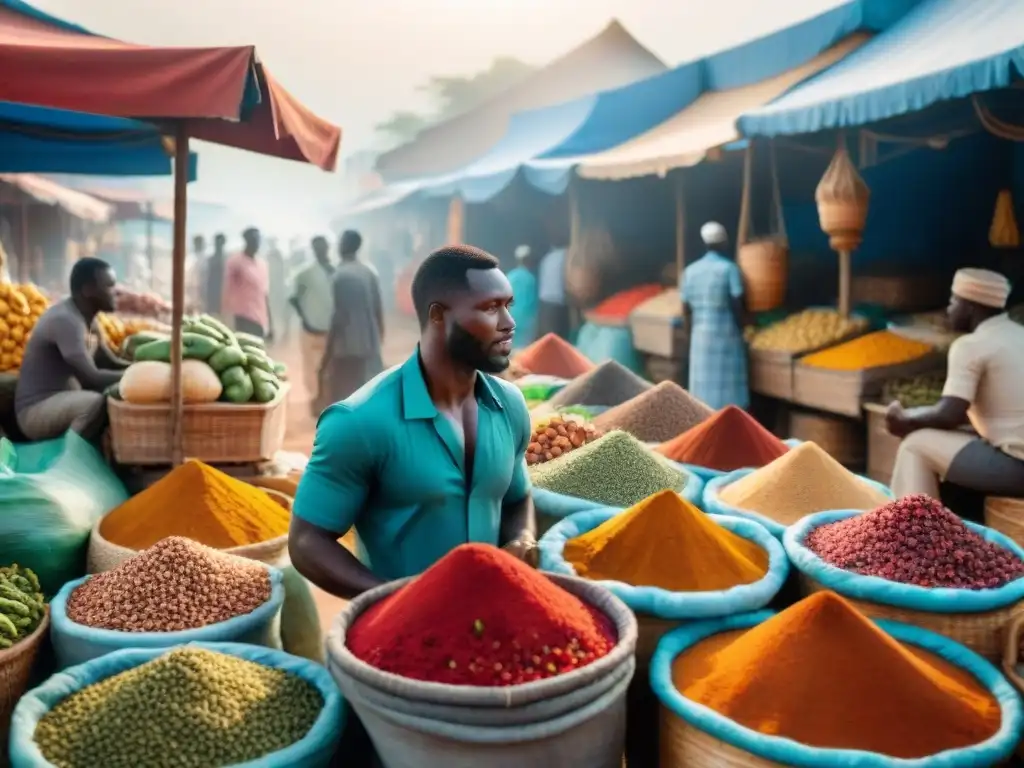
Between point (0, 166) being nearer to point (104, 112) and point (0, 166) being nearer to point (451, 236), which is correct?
point (104, 112)

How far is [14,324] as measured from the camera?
379cm

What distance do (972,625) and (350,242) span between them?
5006mm

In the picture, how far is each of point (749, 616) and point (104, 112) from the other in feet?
6.76

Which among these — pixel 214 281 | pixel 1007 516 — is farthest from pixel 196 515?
pixel 214 281

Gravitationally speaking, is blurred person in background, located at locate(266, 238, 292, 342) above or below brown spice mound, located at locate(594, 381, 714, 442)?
above

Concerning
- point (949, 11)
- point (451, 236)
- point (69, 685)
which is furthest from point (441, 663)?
point (451, 236)

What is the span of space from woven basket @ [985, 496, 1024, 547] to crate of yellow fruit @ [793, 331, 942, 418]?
1547mm

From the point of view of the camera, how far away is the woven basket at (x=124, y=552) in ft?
7.02

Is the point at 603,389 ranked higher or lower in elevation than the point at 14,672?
higher

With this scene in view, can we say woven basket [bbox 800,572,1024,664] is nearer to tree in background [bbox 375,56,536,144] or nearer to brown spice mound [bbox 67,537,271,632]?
brown spice mound [bbox 67,537,271,632]

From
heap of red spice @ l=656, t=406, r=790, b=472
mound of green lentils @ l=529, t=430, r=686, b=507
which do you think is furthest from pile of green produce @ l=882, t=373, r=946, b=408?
mound of green lentils @ l=529, t=430, r=686, b=507

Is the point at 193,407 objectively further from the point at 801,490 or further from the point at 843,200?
the point at 843,200

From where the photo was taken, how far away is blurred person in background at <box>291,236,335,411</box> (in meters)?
6.82

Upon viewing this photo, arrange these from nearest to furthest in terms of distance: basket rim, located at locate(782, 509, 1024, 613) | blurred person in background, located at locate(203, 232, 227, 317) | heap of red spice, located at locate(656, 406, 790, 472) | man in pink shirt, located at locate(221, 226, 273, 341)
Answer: basket rim, located at locate(782, 509, 1024, 613) → heap of red spice, located at locate(656, 406, 790, 472) → man in pink shirt, located at locate(221, 226, 273, 341) → blurred person in background, located at locate(203, 232, 227, 317)
